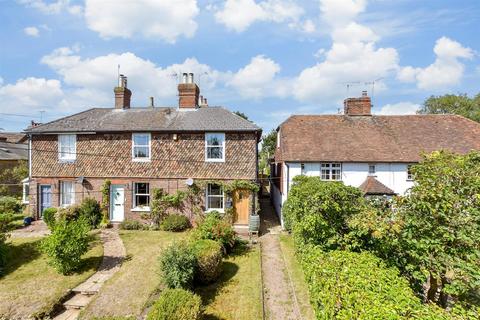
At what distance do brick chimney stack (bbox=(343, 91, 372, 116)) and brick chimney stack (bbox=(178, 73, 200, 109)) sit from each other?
12894mm

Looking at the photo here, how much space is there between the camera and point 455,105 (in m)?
42.6

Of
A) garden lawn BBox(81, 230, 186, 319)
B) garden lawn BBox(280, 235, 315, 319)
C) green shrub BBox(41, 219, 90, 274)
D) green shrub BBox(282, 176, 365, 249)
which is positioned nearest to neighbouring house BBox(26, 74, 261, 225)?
garden lawn BBox(280, 235, 315, 319)

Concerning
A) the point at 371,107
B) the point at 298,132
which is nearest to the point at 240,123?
the point at 298,132

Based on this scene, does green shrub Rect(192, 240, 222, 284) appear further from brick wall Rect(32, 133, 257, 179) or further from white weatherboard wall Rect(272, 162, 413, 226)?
white weatherboard wall Rect(272, 162, 413, 226)

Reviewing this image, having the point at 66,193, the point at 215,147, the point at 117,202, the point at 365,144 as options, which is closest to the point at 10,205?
the point at 66,193

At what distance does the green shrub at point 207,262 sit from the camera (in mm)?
10047

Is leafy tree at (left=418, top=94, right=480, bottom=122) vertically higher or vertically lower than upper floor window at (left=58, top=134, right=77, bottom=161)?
higher

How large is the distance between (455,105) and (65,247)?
54.3m

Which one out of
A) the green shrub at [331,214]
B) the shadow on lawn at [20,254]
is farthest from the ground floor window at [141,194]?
the green shrub at [331,214]

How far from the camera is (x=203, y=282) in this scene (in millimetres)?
10422

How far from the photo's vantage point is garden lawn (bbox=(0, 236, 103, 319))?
8.59m

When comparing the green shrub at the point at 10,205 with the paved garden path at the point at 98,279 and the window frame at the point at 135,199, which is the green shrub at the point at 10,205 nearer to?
the window frame at the point at 135,199

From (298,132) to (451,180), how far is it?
14.9 meters

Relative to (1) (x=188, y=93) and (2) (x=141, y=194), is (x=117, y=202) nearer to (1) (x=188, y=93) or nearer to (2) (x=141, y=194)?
(2) (x=141, y=194)
